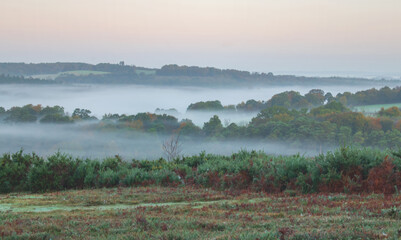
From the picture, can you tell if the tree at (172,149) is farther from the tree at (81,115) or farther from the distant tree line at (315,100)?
the tree at (81,115)

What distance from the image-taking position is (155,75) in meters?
155

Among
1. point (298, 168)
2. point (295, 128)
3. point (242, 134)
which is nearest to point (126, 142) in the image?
point (242, 134)

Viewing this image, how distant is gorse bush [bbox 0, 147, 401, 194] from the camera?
10766mm

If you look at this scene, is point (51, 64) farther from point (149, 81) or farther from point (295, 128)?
point (295, 128)

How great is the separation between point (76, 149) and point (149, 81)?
74676 mm

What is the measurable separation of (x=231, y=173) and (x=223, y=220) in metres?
6.61

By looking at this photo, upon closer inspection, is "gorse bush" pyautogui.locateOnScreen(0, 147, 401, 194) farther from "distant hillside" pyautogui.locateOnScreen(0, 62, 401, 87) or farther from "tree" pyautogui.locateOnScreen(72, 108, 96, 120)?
"distant hillside" pyautogui.locateOnScreen(0, 62, 401, 87)

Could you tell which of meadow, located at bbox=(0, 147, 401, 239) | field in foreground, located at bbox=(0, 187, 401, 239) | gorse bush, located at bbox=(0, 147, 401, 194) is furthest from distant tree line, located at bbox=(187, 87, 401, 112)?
field in foreground, located at bbox=(0, 187, 401, 239)

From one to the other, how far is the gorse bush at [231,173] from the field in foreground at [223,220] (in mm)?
1590

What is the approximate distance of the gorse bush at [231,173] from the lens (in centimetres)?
1077

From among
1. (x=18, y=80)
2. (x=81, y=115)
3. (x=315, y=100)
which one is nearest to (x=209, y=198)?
(x=315, y=100)

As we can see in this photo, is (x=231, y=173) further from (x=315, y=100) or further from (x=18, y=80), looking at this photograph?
(x=18, y=80)

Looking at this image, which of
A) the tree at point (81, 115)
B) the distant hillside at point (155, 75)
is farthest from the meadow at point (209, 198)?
the distant hillside at point (155, 75)

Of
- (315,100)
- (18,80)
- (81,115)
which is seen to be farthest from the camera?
(18,80)
